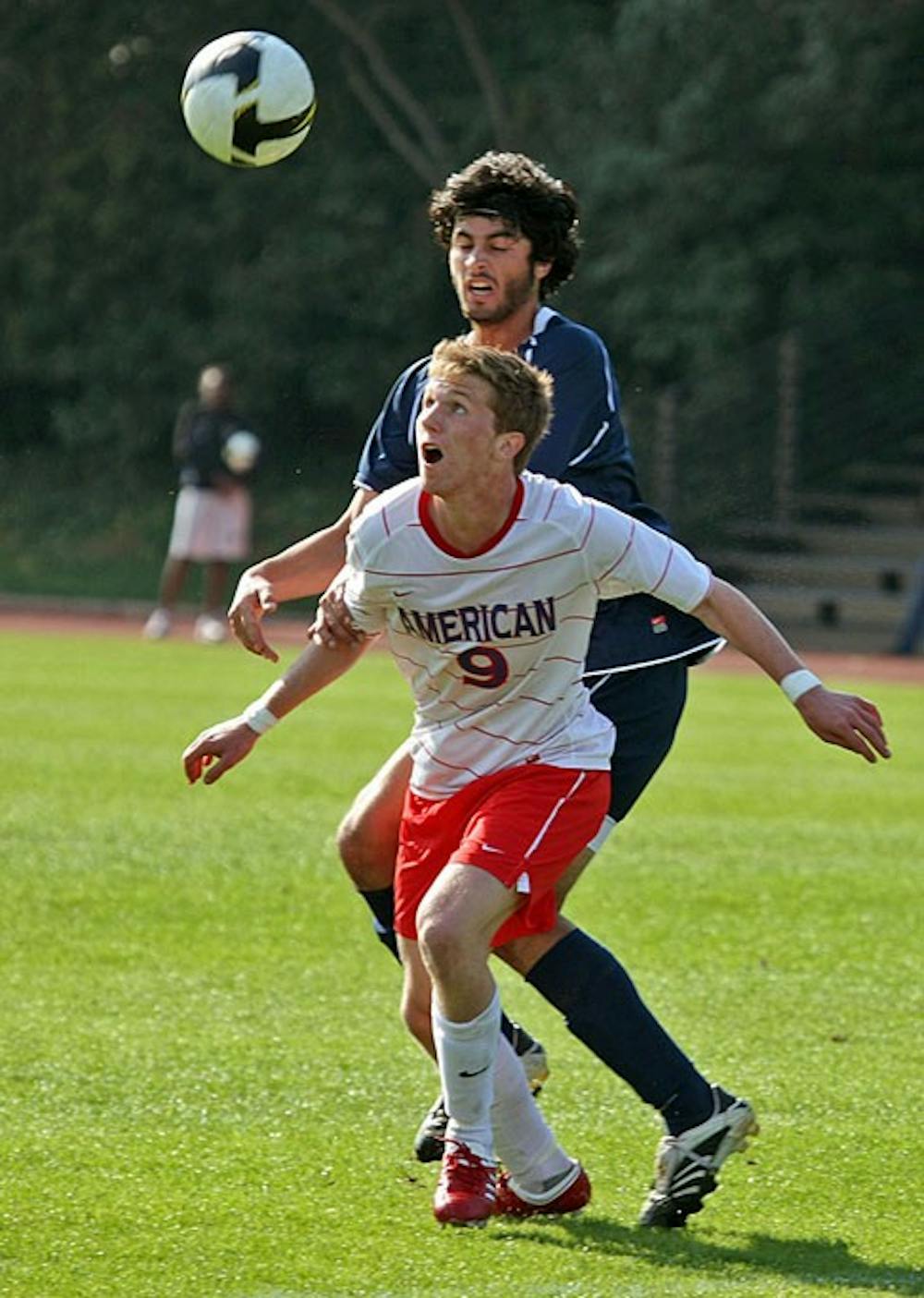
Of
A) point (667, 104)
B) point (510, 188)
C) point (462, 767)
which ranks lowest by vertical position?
point (462, 767)

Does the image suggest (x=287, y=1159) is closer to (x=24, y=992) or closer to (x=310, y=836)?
(x=24, y=992)

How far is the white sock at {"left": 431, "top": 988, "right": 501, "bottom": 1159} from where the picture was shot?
4875mm

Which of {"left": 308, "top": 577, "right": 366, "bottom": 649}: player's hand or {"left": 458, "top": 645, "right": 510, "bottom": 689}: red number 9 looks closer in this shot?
{"left": 458, "top": 645, "right": 510, "bottom": 689}: red number 9

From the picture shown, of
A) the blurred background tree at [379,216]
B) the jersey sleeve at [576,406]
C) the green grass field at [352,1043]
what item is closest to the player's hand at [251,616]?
the jersey sleeve at [576,406]

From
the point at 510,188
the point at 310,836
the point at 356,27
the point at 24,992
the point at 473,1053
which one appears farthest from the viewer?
the point at 356,27

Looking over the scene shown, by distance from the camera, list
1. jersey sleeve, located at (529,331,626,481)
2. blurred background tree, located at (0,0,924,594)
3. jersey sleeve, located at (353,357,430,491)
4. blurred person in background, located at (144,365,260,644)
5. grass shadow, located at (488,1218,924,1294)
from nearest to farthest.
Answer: grass shadow, located at (488,1218,924,1294) < jersey sleeve, located at (529,331,626,481) < jersey sleeve, located at (353,357,430,491) < blurred person in background, located at (144,365,260,644) < blurred background tree, located at (0,0,924,594)

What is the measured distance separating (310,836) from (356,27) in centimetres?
2160

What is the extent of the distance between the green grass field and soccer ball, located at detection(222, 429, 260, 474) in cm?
870

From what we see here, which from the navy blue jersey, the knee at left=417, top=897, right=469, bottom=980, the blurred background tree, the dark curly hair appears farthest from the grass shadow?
the blurred background tree

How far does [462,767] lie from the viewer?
505 cm

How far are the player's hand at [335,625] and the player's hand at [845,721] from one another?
0.96m

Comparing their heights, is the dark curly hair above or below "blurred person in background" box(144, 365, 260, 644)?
above

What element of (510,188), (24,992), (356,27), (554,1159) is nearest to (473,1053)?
(554,1159)

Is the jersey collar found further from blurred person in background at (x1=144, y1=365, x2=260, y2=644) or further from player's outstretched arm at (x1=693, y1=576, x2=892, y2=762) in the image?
blurred person in background at (x1=144, y1=365, x2=260, y2=644)
